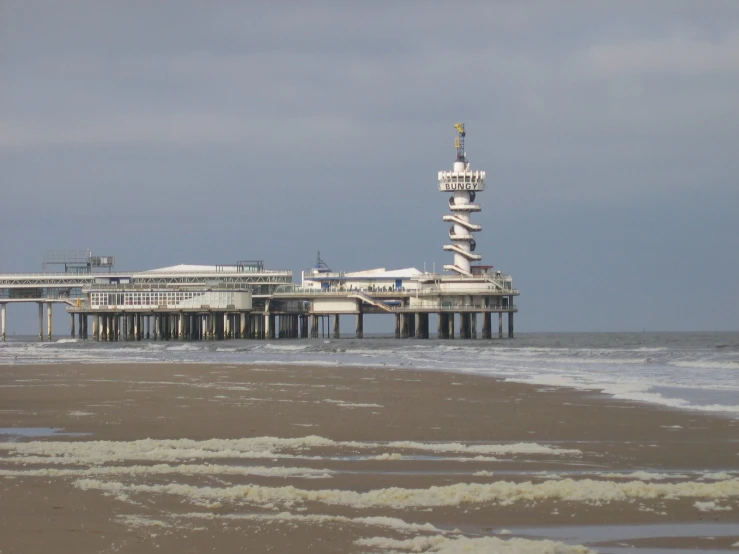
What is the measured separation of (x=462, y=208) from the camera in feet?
289

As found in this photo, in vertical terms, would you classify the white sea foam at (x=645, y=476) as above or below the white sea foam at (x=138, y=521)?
above

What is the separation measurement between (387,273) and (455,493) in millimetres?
81397

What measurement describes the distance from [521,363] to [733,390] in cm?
1728

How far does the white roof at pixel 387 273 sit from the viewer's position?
90.1 metres

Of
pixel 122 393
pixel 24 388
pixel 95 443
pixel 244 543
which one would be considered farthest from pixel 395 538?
pixel 24 388

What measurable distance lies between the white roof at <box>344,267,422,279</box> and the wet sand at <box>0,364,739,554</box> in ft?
224

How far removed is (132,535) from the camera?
8336mm

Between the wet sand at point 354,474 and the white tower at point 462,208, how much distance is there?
65079 millimetres

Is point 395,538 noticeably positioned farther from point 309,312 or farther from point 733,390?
point 309,312

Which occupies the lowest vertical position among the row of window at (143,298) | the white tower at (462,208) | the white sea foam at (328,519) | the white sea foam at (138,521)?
the white sea foam at (328,519)

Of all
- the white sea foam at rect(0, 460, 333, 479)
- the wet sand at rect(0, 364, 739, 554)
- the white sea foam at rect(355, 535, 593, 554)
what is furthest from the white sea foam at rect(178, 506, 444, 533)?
the white sea foam at rect(0, 460, 333, 479)

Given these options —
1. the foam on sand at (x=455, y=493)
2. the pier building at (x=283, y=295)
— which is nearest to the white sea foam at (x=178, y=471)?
the foam on sand at (x=455, y=493)

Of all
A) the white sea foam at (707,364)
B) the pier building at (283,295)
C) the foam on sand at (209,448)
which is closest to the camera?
the foam on sand at (209,448)

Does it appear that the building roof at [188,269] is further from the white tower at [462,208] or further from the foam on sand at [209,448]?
the foam on sand at [209,448]
